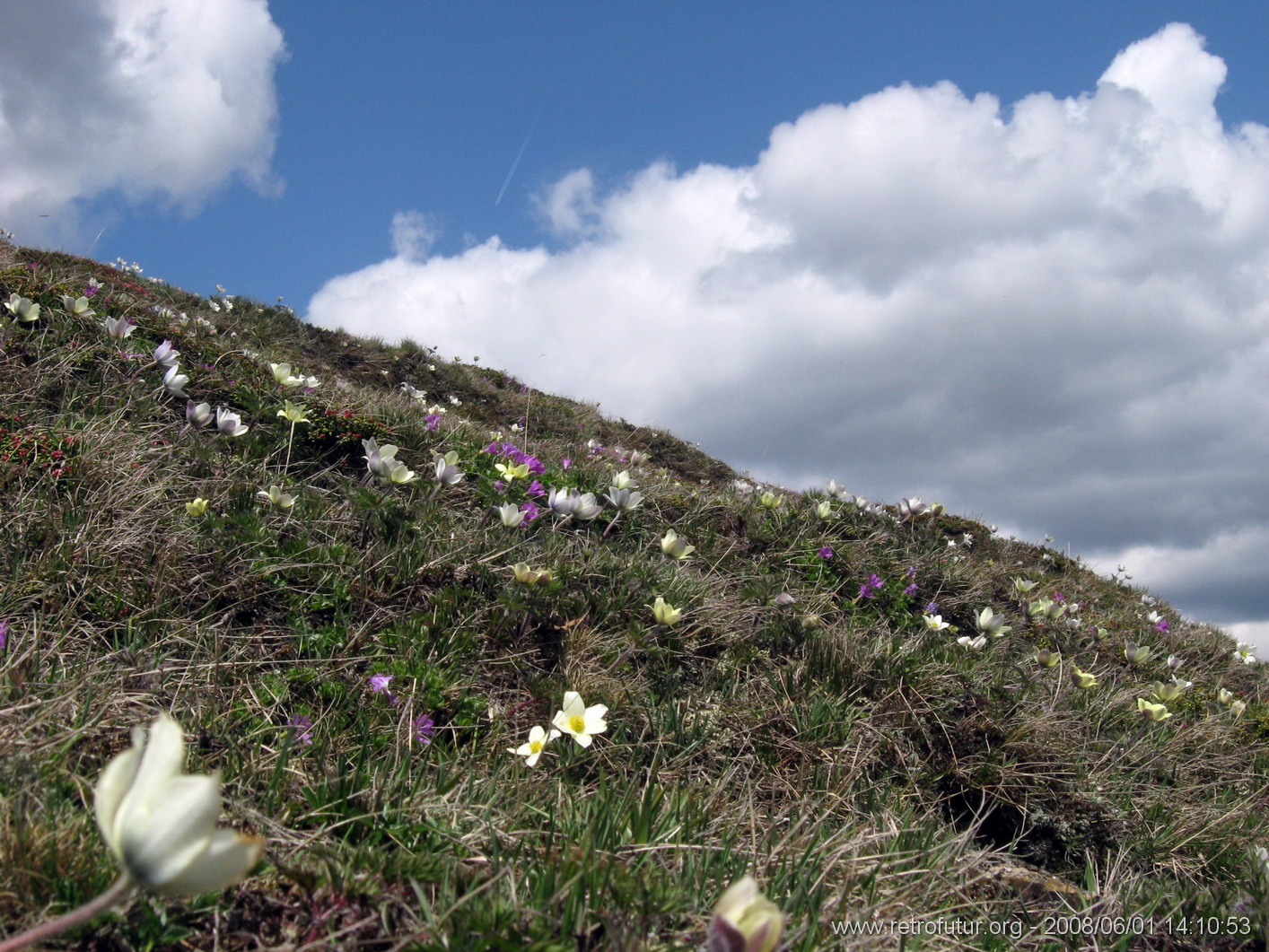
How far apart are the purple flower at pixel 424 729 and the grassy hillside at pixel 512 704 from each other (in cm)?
2

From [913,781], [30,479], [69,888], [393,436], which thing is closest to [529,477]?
[393,436]

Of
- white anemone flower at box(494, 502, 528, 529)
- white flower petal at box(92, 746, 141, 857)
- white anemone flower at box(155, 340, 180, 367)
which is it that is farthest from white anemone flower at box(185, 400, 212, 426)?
white flower petal at box(92, 746, 141, 857)

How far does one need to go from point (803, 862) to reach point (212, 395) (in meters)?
5.18

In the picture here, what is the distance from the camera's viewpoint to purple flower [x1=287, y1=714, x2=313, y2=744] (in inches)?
103

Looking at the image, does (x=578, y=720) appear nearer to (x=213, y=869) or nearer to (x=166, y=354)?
(x=213, y=869)

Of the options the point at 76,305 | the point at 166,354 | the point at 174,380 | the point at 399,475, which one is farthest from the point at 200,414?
the point at 76,305

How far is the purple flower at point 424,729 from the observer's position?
2.82m

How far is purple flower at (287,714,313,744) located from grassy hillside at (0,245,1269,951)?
0.11ft

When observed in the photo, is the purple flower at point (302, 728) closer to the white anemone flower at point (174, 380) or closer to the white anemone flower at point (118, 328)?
the white anemone flower at point (174, 380)

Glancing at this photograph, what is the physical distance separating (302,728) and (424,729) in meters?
0.42

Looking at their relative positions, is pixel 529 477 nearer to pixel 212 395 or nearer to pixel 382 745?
pixel 212 395

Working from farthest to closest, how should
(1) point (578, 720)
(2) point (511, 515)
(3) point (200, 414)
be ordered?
(3) point (200, 414)
(2) point (511, 515)
(1) point (578, 720)

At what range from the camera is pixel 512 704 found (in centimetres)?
327

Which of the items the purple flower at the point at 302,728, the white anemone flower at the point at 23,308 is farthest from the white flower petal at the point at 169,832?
the white anemone flower at the point at 23,308
